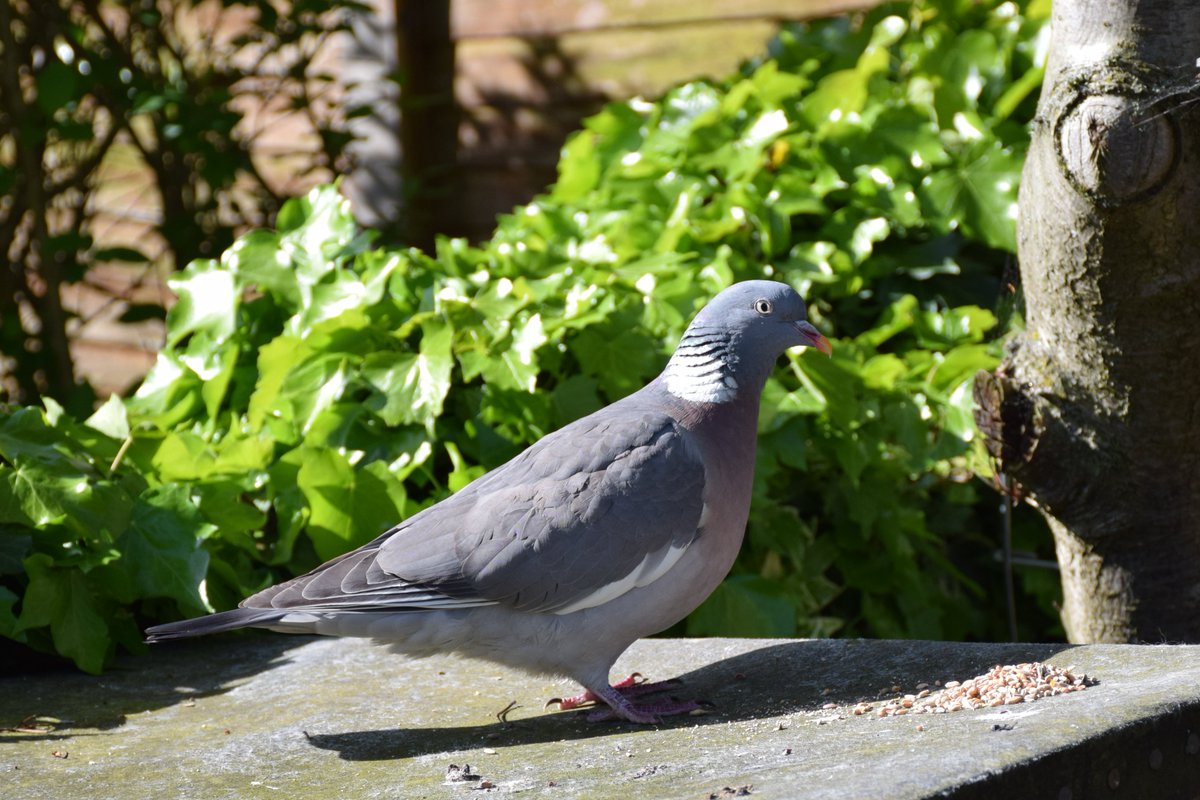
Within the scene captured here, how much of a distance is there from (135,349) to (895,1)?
3817mm

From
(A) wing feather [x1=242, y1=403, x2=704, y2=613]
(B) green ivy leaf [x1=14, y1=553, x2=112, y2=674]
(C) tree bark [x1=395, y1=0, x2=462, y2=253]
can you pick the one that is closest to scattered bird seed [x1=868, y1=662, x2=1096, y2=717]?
(A) wing feather [x1=242, y1=403, x2=704, y2=613]

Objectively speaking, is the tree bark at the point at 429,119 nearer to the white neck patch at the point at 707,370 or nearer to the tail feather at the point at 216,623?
the white neck patch at the point at 707,370

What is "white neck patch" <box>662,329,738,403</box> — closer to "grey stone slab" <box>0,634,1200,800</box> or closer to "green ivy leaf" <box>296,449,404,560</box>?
"grey stone slab" <box>0,634,1200,800</box>

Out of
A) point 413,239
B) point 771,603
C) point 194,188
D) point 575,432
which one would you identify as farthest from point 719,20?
point 575,432

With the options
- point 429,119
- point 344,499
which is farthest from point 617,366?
point 429,119

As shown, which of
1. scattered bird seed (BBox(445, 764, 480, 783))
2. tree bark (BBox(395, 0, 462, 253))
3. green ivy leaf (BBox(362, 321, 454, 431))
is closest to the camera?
scattered bird seed (BBox(445, 764, 480, 783))

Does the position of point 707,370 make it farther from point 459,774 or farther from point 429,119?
point 429,119

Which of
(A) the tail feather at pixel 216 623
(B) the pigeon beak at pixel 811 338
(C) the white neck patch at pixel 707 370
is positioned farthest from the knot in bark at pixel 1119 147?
(A) the tail feather at pixel 216 623

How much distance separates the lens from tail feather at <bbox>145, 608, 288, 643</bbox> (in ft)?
6.91

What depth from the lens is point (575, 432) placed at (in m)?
2.36

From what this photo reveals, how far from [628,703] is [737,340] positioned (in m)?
0.68

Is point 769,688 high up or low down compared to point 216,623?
down

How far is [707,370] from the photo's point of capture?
2.39m

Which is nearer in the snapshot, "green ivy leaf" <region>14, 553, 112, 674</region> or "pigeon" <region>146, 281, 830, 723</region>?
"pigeon" <region>146, 281, 830, 723</region>
